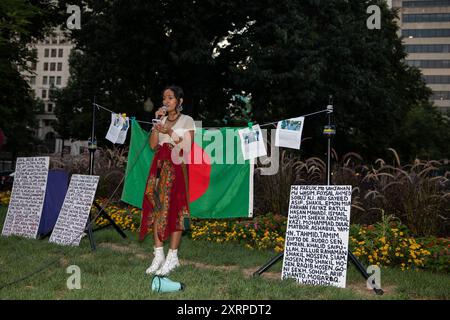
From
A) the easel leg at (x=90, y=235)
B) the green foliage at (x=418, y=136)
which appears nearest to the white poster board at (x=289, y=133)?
the easel leg at (x=90, y=235)

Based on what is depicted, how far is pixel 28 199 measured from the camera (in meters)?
9.48

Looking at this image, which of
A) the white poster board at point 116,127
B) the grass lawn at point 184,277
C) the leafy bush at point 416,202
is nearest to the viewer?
the grass lawn at point 184,277

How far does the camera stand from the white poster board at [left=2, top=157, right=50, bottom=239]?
9195 mm

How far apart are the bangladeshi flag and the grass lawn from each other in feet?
4.31

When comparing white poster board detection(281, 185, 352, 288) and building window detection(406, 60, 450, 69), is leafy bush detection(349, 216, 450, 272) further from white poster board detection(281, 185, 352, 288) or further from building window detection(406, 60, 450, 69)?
building window detection(406, 60, 450, 69)

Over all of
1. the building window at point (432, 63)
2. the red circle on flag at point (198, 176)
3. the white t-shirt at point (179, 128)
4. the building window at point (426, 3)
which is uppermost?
the building window at point (426, 3)

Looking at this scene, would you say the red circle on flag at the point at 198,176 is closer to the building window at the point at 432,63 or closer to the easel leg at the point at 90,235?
the easel leg at the point at 90,235

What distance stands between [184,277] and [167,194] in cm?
Answer: 109

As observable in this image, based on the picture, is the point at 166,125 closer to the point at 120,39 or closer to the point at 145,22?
the point at 145,22

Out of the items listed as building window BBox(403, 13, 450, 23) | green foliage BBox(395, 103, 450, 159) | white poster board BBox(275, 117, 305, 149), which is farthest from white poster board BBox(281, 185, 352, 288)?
building window BBox(403, 13, 450, 23)

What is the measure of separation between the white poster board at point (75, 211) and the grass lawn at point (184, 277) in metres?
0.26

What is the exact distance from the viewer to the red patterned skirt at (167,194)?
6.19 meters
